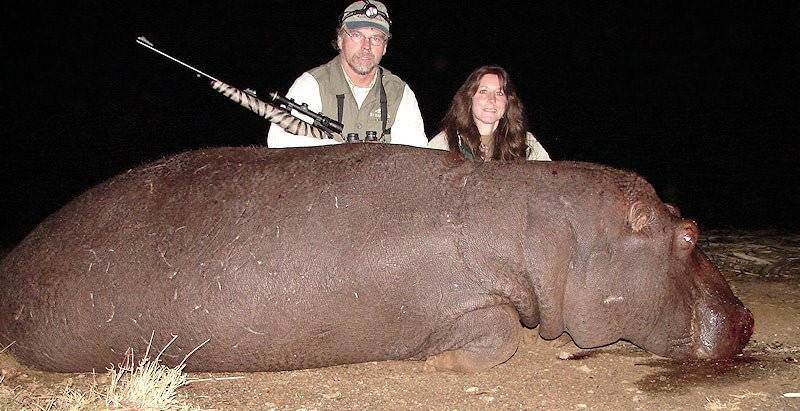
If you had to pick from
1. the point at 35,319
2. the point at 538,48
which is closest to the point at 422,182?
the point at 35,319

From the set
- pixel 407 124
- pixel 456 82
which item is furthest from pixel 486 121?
pixel 456 82

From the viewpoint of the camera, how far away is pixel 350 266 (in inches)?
142

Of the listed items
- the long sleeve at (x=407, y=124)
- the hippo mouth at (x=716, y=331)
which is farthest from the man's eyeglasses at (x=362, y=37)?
the hippo mouth at (x=716, y=331)

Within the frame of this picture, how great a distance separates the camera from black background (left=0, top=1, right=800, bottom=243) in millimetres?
14062

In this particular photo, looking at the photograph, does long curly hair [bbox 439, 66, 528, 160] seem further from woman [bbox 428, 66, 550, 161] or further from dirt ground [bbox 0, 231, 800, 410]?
dirt ground [bbox 0, 231, 800, 410]

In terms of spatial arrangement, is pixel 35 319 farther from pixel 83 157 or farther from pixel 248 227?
pixel 83 157

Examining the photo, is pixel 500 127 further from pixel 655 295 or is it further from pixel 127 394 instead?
pixel 127 394

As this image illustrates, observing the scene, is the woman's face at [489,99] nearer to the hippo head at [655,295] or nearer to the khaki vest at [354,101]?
the khaki vest at [354,101]

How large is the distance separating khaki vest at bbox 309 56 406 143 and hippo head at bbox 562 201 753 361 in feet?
8.09

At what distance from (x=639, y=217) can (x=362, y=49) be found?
2.83 metres

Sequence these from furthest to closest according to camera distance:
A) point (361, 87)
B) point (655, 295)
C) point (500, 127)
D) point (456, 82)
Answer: point (456, 82), point (500, 127), point (361, 87), point (655, 295)

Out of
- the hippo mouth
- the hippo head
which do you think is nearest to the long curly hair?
the hippo head

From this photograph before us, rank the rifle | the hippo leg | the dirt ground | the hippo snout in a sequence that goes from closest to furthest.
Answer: the dirt ground < the hippo leg < the hippo snout < the rifle

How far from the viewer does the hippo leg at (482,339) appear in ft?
12.4
